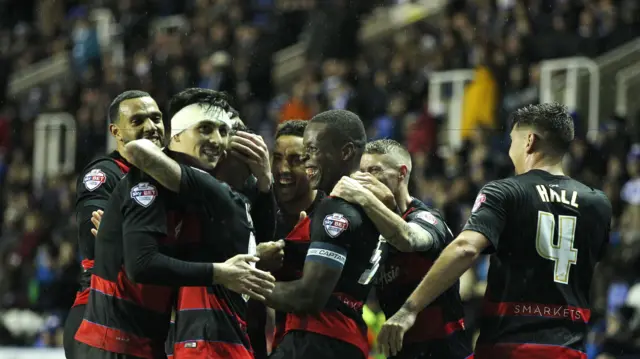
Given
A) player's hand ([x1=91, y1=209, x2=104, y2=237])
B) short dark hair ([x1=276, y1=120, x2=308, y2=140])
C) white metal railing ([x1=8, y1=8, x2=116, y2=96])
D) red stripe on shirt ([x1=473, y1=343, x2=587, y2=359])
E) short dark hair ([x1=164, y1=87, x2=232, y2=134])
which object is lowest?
red stripe on shirt ([x1=473, y1=343, x2=587, y2=359])

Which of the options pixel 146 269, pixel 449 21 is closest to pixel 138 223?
pixel 146 269

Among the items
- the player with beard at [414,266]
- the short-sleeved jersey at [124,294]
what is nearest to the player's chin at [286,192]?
the player with beard at [414,266]

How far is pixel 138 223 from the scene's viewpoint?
568cm

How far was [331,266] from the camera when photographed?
5.90 m

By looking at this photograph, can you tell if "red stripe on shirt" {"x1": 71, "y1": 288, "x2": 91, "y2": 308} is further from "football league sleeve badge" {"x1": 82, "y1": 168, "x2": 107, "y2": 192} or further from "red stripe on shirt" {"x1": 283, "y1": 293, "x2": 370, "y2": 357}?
"red stripe on shirt" {"x1": 283, "y1": 293, "x2": 370, "y2": 357}

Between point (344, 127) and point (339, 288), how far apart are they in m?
0.85

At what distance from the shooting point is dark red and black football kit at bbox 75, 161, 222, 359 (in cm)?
565

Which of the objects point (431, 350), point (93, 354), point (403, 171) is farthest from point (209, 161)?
point (431, 350)

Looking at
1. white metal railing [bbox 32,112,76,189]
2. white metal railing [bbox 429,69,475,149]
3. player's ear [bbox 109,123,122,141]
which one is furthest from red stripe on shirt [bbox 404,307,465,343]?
white metal railing [bbox 32,112,76,189]

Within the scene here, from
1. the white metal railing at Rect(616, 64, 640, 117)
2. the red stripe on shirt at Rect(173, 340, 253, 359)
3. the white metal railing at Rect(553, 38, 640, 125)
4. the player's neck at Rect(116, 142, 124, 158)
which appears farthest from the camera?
the white metal railing at Rect(616, 64, 640, 117)

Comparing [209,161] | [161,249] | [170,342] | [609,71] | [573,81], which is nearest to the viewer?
[161,249]

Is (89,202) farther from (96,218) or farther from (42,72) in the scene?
(42,72)

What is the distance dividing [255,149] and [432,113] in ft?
29.7

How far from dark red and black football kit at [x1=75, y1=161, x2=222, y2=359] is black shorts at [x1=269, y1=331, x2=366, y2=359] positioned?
63 cm
